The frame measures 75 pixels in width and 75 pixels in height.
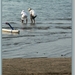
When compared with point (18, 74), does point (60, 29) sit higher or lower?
higher

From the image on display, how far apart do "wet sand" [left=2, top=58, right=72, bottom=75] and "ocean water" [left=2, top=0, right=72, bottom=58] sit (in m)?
0.05

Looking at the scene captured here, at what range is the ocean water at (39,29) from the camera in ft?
7.55

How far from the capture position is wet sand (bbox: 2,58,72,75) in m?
2.30

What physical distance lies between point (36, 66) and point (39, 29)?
0.35 meters

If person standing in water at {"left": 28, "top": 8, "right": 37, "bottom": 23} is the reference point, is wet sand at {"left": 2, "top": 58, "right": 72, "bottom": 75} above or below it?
below

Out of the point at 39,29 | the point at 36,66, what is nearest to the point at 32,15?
the point at 39,29

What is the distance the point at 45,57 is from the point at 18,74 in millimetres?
299

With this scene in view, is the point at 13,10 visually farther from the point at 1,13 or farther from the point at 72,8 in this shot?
the point at 72,8

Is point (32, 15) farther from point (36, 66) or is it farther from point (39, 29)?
point (36, 66)

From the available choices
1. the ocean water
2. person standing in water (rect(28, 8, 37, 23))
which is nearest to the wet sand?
the ocean water

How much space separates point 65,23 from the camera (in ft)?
7.80

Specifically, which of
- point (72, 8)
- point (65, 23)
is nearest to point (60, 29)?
point (65, 23)

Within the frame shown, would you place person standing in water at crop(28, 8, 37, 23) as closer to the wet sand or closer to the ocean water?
the ocean water

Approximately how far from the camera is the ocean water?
2301mm
